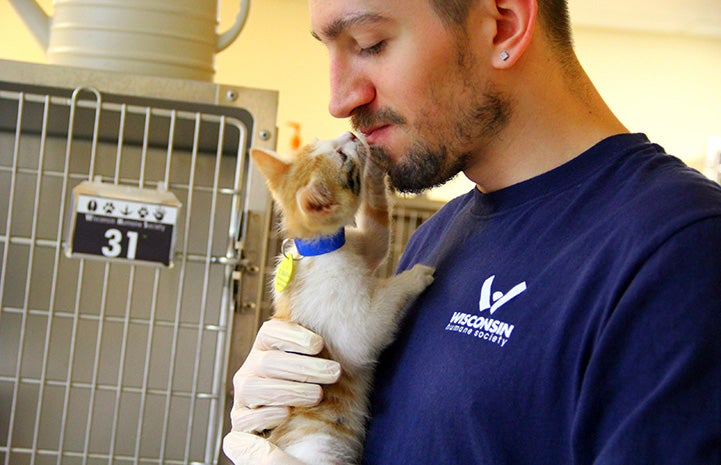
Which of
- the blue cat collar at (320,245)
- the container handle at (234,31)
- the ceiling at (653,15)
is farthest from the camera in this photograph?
the ceiling at (653,15)

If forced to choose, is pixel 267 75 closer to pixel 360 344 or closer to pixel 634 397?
pixel 360 344

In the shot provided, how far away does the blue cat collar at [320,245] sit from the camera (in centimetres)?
123

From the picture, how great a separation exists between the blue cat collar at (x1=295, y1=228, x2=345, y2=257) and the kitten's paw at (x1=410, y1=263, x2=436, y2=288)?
142 mm

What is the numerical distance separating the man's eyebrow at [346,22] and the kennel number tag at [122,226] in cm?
46

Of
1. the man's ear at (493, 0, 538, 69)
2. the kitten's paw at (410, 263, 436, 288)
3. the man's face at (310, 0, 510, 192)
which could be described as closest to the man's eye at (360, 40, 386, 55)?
the man's face at (310, 0, 510, 192)

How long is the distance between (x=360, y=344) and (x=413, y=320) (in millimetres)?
83

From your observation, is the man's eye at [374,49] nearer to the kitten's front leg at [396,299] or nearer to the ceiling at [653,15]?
the kitten's front leg at [396,299]

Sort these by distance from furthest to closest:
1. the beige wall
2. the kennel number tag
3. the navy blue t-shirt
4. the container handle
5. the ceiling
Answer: the beige wall → the ceiling → the container handle → the kennel number tag → the navy blue t-shirt

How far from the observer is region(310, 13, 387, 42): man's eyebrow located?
39.9 inches

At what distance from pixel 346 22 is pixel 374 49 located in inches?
1.9

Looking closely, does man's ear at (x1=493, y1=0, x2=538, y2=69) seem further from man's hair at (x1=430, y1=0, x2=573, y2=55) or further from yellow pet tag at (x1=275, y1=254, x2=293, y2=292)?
yellow pet tag at (x1=275, y1=254, x2=293, y2=292)

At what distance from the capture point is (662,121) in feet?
17.5

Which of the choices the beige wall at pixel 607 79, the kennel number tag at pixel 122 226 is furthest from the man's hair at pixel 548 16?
the beige wall at pixel 607 79

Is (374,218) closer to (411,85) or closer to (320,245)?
(320,245)
